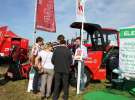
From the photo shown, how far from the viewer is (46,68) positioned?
1146cm

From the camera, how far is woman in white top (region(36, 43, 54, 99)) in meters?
11.5

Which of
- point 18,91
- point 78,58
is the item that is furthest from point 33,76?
point 78,58

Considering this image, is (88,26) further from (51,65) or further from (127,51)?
(51,65)

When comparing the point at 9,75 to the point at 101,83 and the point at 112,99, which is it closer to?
the point at 101,83

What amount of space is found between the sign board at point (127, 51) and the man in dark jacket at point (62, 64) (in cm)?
217

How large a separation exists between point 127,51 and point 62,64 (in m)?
2.49

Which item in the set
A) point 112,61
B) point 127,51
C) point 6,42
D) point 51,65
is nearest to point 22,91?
→ point 51,65

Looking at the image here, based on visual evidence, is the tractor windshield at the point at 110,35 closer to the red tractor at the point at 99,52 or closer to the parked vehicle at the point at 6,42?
the red tractor at the point at 99,52

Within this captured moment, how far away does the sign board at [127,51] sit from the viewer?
11570 mm

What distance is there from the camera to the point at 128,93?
39.6ft

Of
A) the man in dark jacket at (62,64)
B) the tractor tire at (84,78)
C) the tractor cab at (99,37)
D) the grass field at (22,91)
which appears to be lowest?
the grass field at (22,91)

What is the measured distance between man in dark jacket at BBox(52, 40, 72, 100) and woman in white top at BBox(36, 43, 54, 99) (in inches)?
25.7

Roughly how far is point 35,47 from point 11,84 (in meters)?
3.08

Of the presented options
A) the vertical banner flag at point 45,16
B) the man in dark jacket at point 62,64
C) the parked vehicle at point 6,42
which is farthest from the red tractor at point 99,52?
the parked vehicle at point 6,42
